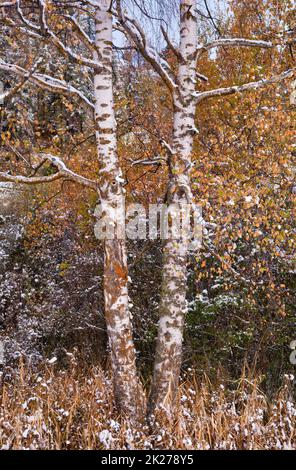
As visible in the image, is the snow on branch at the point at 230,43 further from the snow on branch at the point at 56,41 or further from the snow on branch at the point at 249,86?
the snow on branch at the point at 56,41

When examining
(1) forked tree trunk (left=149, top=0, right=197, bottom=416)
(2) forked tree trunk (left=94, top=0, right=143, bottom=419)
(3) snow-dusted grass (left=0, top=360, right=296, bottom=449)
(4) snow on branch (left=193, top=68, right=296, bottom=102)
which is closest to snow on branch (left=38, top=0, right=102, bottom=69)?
(2) forked tree trunk (left=94, top=0, right=143, bottom=419)

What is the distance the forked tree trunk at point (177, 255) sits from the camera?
4.70 meters

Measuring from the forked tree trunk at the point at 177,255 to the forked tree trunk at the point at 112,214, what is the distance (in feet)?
1.08

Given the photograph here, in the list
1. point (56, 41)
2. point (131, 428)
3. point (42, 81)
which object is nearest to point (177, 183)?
point (42, 81)

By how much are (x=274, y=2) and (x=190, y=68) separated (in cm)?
362

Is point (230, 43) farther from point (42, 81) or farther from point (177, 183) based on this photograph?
point (42, 81)

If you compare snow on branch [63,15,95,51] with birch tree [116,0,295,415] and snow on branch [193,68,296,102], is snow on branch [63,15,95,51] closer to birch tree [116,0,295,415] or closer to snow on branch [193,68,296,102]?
birch tree [116,0,295,415]

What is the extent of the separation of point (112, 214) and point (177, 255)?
0.75 metres

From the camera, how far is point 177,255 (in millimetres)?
4727

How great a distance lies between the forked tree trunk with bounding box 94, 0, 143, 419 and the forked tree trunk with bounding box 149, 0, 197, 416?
0.33 metres

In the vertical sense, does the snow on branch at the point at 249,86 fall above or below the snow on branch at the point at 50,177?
above

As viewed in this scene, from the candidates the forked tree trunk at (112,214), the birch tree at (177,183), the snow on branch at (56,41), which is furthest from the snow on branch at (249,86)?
the snow on branch at (56,41)

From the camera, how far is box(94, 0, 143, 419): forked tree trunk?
4.55m
